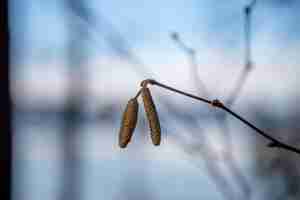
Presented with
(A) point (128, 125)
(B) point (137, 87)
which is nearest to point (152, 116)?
(A) point (128, 125)

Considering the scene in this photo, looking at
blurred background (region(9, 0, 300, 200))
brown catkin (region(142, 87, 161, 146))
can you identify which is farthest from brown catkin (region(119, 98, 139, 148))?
blurred background (region(9, 0, 300, 200))

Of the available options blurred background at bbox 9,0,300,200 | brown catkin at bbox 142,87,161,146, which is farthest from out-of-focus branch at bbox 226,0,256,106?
brown catkin at bbox 142,87,161,146

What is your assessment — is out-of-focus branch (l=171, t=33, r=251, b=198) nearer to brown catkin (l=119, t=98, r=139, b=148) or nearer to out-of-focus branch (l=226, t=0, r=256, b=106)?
out-of-focus branch (l=226, t=0, r=256, b=106)

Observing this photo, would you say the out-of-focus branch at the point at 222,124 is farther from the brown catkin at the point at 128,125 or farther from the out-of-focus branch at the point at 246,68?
the brown catkin at the point at 128,125

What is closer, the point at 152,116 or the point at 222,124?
the point at 152,116

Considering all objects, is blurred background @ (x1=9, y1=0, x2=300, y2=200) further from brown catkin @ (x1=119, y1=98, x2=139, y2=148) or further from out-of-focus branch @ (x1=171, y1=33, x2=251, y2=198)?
brown catkin @ (x1=119, y1=98, x2=139, y2=148)

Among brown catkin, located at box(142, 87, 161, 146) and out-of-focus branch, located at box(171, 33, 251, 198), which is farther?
out-of-focus branch, located at box(171, 33, 251, 198)

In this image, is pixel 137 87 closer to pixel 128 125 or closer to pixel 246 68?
pixel 246 68

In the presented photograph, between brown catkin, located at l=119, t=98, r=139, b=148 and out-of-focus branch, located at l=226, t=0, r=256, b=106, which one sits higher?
out-of-focus branch, located at l=226, t=0, r=256, b=106
